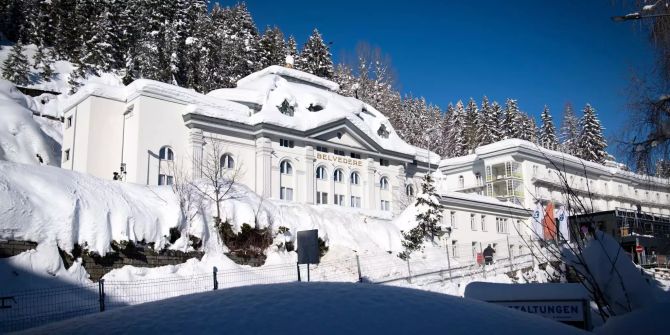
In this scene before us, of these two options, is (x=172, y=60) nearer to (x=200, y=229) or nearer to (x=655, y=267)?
(x=200, y=229)

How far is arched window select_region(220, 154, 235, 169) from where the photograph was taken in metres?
38.4

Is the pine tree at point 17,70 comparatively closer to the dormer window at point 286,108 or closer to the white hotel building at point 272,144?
the white hotel building at point 272,144

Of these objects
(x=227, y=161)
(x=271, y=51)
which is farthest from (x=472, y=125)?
(x=227, y=161)

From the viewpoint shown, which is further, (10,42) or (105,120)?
(10,42)

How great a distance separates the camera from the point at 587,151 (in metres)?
77.8

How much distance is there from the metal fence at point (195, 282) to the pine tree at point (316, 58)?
46084 millimetres

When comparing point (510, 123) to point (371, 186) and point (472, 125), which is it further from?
point (371, 186)

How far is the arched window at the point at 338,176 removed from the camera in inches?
1718

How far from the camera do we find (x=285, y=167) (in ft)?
134

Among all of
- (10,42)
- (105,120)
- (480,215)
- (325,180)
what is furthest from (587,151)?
(10,42)

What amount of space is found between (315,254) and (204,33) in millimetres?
61770

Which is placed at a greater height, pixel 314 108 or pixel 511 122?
pixel 511 122

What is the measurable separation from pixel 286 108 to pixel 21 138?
19867mm

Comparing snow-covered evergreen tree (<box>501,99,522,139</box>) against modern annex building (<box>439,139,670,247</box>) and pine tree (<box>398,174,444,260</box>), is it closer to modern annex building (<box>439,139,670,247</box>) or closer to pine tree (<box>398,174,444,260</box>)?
modern annex building (<box>439,139,670,247</box>)
